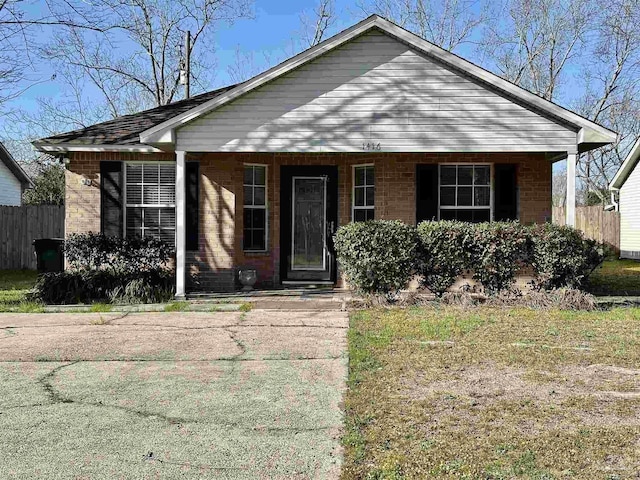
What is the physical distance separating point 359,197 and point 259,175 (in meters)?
2.14

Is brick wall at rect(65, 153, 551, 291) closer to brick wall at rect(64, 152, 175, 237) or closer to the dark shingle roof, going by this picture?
brick wall at rect(64, 152, 175, 237)

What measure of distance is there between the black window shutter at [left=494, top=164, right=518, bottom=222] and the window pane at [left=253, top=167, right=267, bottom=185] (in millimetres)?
4693

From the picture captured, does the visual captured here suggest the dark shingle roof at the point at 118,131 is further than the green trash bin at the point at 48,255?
No

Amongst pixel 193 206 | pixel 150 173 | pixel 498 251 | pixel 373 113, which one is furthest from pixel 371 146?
pixel 150 173

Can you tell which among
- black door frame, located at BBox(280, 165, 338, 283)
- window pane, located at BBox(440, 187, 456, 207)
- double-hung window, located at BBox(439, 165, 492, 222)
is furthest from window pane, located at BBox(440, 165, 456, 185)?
black door frame, located at BBox(280, 165, 338, 283)

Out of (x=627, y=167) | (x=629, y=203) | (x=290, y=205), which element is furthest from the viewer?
(x=629, y=203)

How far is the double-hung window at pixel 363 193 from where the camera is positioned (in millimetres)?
12336

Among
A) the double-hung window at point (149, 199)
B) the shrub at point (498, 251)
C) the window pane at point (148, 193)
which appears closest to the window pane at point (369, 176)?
the shrub at point (498, 251)

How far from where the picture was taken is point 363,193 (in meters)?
12.5

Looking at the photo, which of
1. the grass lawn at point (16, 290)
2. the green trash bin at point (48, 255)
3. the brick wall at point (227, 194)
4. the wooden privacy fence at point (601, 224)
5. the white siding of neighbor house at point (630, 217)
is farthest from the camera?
the wooden privacy fence at point (601, 224)

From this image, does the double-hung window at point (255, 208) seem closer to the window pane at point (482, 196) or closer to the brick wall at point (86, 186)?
the brick wall at point (86, 186)

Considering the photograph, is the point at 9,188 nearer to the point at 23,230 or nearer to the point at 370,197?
the point at 23,230

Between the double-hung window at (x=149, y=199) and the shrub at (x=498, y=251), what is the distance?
5.89m

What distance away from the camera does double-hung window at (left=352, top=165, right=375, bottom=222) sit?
40.5 feet
